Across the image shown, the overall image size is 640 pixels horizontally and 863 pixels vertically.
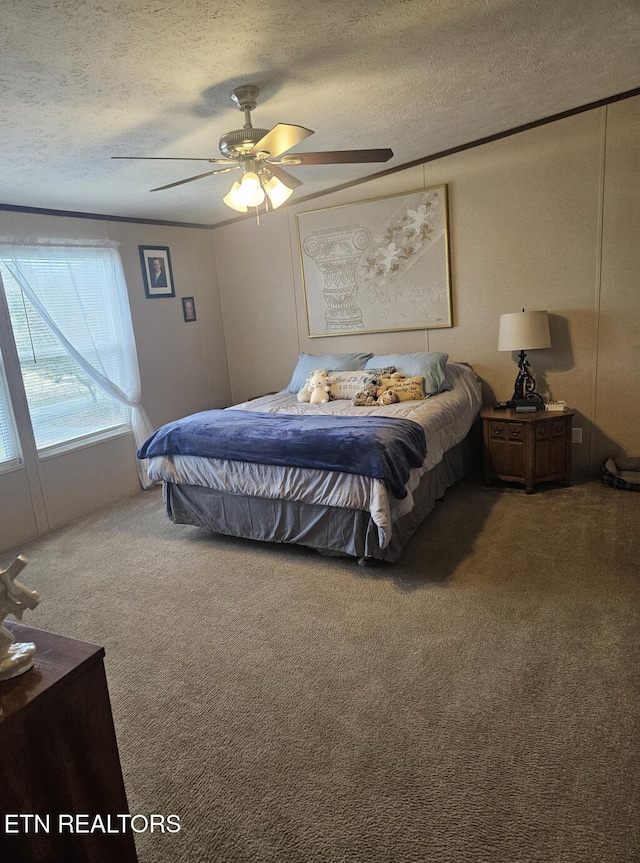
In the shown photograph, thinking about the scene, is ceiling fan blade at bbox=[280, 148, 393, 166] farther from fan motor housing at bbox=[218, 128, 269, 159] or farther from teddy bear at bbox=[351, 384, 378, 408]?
teddy bear at bbox=[351, 384, 378, 408]

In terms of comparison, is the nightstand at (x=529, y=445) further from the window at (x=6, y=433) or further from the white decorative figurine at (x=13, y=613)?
the window at (x=6, y=433)

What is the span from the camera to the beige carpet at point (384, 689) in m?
1.55

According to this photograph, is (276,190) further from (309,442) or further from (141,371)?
(141,371)

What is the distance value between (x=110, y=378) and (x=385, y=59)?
3.26 m

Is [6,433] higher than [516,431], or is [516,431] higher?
[6,433]

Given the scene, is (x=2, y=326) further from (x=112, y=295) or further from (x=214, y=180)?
(x=214, y=180)

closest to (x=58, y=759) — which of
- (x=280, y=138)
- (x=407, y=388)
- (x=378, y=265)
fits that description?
(x=280, y=138)

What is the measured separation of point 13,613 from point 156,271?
444 centimetres

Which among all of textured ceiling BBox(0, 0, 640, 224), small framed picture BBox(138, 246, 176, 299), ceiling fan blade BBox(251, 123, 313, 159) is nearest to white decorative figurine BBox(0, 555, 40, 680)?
textured ceiling BBox(0, 0, 640, 224)

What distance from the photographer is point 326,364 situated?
15.7 feet

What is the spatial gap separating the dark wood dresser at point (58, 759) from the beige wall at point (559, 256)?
3.87 m

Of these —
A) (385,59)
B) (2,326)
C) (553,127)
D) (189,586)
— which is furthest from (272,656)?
(553,127)

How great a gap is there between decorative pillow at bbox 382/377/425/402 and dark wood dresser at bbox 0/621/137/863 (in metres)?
3.08

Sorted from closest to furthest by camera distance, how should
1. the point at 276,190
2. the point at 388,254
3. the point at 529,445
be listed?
the point at 276,190 < the point at 529,445 < the point at 388,254
